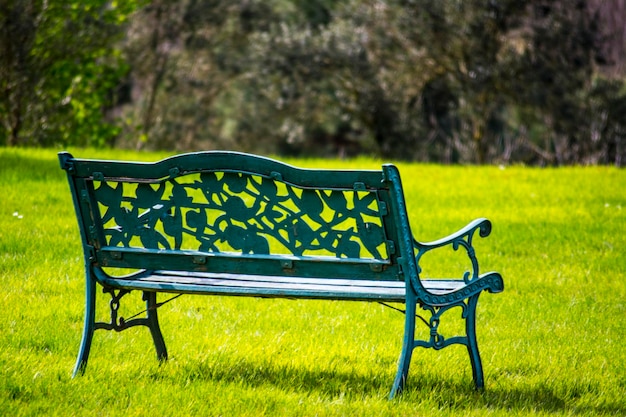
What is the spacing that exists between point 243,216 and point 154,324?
37.3 inches

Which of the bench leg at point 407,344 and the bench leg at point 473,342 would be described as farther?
the bench leg at point 473,342

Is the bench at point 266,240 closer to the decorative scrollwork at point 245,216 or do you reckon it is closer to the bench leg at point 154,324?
the decorative scrollwork at point 245,216

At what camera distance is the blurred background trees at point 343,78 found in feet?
54.6

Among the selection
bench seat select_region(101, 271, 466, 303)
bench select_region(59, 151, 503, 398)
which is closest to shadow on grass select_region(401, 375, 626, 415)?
bench select_region(59, 151, 503, 398)

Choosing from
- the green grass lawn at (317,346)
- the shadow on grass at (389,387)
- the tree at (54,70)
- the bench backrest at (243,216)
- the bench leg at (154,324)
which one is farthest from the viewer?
the tree at (54,70)

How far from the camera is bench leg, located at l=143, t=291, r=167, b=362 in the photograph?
487cm

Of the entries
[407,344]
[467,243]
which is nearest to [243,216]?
[407,344]

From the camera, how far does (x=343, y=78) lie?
2145 cm

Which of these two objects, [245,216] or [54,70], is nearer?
[245,216]

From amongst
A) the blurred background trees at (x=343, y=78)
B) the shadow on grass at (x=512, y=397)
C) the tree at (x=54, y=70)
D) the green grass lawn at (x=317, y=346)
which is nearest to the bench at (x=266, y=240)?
the shadow on grass at (x=512, y=397)

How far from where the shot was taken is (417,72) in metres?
20.5

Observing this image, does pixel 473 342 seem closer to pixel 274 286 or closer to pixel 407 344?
pixel 407 344

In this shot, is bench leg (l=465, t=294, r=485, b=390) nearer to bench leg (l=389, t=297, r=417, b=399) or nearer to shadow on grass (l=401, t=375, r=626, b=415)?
shadow on grass (l=401, t=375, r=626, b=415)

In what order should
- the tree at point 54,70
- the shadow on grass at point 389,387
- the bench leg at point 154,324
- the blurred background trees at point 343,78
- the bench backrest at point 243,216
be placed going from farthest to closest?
the blurred background trees at point 343,78, the tree at point 54,70, the bench leg at point 154,324, the shadow on grass at point 389,387, the bench backrest at point 243,216
